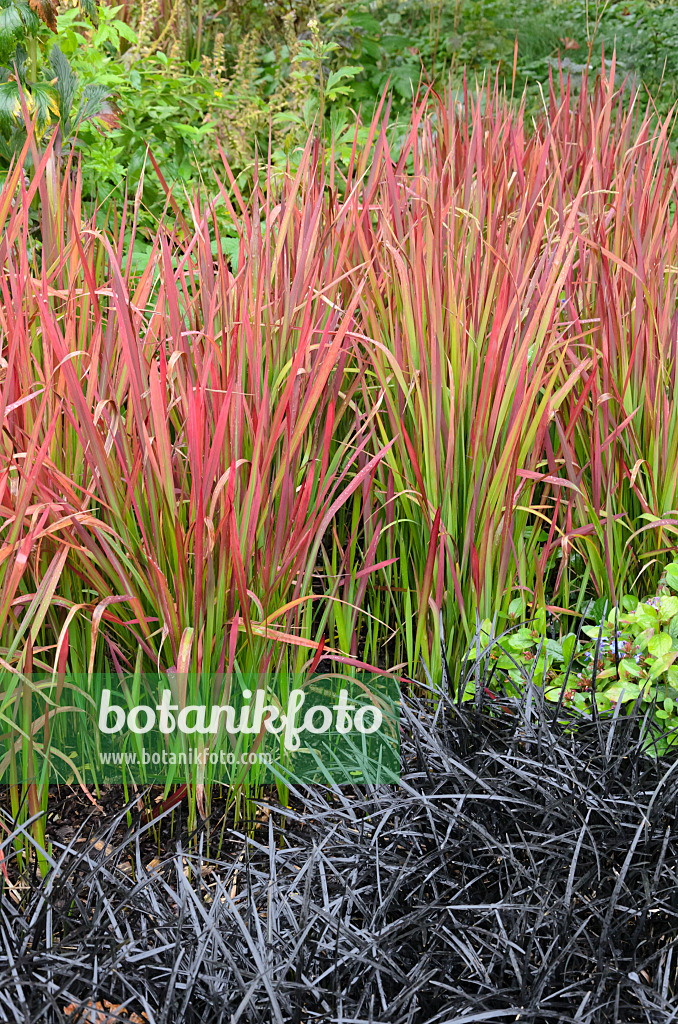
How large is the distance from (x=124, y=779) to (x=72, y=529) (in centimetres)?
41

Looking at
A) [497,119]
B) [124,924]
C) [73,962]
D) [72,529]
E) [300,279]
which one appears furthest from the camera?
[497,119]

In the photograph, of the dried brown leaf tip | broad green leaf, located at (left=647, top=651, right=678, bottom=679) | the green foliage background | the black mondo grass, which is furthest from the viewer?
the green foliage background

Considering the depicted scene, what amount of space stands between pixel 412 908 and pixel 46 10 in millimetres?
2425

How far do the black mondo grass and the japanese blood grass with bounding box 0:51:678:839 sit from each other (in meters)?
0.20

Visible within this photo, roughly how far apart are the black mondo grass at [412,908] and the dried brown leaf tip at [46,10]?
2.15 meters

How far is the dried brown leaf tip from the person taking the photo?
2285mm

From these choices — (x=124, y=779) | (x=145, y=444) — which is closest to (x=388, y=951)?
(x=124, y=779)

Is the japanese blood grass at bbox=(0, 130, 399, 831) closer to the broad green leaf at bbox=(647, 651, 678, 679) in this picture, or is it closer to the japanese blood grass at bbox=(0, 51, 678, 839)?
the japanese blood grass at bbox=(0, 51, 678, 839)

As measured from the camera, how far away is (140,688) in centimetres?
136

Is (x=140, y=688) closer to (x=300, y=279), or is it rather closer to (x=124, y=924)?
(x=124, y=924)

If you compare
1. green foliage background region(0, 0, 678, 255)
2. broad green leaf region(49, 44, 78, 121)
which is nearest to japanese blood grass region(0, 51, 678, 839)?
green foliage background region(0, 0, 678, 255)

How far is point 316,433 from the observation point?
58.5 inches

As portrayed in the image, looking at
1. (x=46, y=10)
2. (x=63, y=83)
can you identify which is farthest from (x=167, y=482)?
(x=46, y=10)

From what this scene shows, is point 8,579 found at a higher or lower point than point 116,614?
higher
